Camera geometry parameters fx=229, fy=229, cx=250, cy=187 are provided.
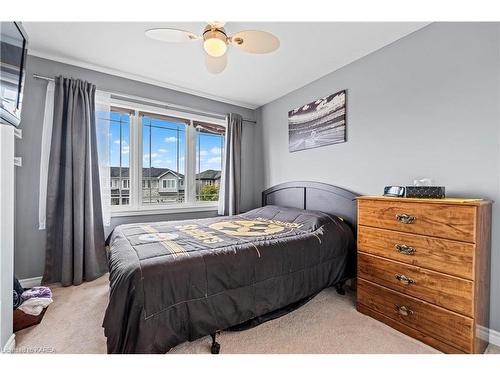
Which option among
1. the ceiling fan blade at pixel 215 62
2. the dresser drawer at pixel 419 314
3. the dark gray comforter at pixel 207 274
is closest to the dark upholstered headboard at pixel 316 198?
the dark gray comforter at pixel 207 274

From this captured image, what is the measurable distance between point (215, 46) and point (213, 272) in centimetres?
160

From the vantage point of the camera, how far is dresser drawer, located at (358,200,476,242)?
4.43 feet

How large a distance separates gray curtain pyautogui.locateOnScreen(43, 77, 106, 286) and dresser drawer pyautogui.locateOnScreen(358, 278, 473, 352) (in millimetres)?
2747

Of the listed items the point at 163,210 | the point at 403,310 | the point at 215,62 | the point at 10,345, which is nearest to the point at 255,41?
the point at 215,62

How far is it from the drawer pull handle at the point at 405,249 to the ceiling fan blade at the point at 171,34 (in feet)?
6.85

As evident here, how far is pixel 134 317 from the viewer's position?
118cm

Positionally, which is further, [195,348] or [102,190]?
[102,190]

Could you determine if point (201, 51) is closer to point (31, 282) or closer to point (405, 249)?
point (405, 249)

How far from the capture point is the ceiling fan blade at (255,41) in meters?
1.61

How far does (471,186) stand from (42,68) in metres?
4.05

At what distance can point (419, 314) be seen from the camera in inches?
60.6
